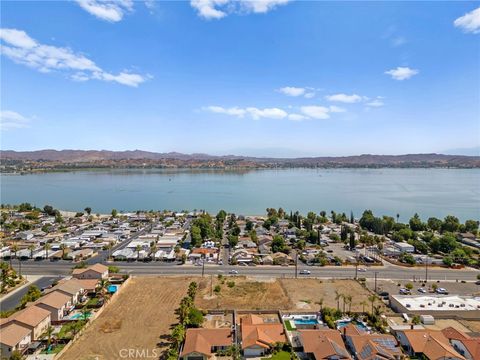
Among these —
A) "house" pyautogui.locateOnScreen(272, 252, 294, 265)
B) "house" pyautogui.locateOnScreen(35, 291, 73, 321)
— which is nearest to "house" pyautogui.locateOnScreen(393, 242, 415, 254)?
"house" pyautogui.locateOnScreen(272, 252, 294, 265)

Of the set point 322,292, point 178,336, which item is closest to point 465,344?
point 322,292

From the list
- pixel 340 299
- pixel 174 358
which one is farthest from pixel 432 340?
pixel 174 358

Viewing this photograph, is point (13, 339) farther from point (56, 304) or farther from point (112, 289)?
point (112, 289)

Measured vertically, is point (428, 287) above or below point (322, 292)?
below

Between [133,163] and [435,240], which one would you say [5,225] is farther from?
[133,163]

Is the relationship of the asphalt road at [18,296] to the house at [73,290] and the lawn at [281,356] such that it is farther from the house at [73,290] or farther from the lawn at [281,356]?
the lawn at [281,356]

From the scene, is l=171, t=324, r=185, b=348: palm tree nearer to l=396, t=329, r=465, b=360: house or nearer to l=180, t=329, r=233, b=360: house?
l=180, t=329, r=233, b=360: house
